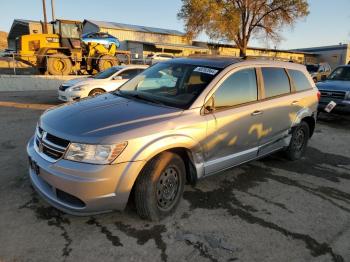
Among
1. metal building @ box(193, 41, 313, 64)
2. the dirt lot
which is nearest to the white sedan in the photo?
the dirt lot

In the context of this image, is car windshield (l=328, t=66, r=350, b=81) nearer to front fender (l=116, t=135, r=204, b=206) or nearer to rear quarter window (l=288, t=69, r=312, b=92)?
rear quarter window (l=288, t=69, r=312, b=92)

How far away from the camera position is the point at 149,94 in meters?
4.15

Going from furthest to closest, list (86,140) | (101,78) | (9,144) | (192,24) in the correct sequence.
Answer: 1. (192,24)
2. (101,78)
3. (9,144)
4. (86,140)

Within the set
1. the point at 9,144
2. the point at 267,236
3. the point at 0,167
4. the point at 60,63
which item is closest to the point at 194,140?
the point at 267,236

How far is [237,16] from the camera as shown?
31344 millimetres

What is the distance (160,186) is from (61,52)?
1798 centimetres

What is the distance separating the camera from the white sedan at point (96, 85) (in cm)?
1044

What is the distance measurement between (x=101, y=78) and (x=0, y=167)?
6573 millimetres

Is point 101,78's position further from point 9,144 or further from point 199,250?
point 199,250

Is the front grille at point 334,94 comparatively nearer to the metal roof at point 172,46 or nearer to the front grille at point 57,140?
the front grille at point 57,140

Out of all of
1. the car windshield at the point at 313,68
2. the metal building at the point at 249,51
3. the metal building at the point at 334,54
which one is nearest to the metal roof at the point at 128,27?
the metal building at the point at 249,51

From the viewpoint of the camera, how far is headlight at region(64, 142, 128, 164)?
298 centimetres

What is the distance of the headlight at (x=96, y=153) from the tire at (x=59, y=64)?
16456 millimetres

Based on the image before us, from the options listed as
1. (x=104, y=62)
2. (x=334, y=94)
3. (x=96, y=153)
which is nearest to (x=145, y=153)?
(x=96, y=153)
